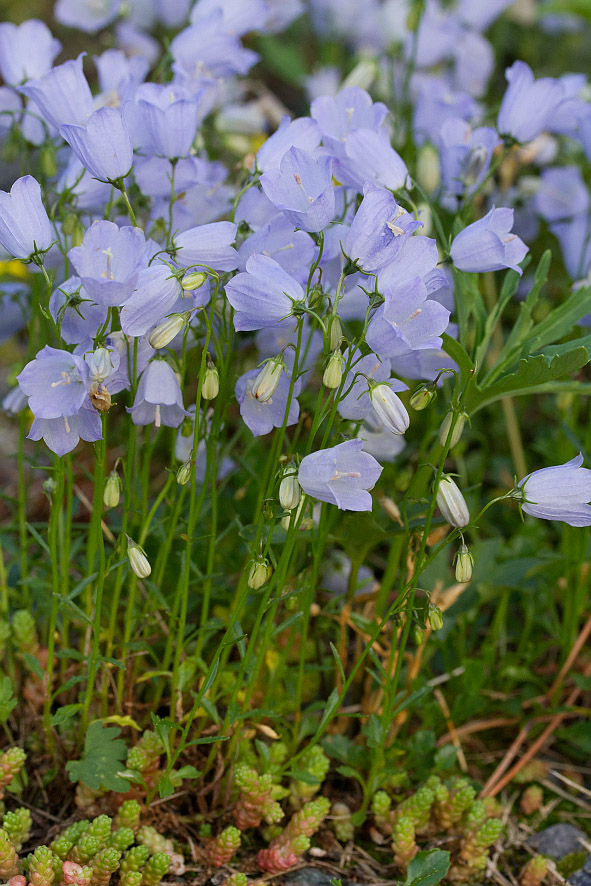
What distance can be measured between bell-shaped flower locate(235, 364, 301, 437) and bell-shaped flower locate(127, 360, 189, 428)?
0.13 m

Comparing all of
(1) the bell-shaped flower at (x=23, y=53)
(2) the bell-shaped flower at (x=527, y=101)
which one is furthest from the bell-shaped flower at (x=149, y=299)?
(2) the bell-shaped flower at (x=527, y=101)

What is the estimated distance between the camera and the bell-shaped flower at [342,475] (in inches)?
55.2

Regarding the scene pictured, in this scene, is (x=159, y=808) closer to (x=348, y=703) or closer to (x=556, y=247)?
(x=348, y=703)

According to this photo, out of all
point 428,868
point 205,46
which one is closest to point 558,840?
point 428,868

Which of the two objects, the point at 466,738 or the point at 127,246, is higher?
the point at 127,246

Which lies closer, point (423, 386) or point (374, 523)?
point (423, 386)

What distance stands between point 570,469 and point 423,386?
12.3 inches

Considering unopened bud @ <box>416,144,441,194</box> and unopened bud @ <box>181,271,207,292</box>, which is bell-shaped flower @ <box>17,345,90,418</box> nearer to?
unopened bud @ <box>181,271,207,292</box>

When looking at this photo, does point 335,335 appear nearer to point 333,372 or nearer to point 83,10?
point 333,372

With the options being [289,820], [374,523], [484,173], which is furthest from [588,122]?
[289,820]

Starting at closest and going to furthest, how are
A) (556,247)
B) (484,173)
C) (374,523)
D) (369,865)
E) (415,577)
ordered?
(415,577) < (374,523) < (369,865) < (484,173) < (556,247)

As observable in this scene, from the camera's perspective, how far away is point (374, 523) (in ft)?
5.74

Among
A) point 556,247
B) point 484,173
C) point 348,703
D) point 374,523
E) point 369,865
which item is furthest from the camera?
point 556,247

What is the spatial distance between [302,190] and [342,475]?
52 cm
